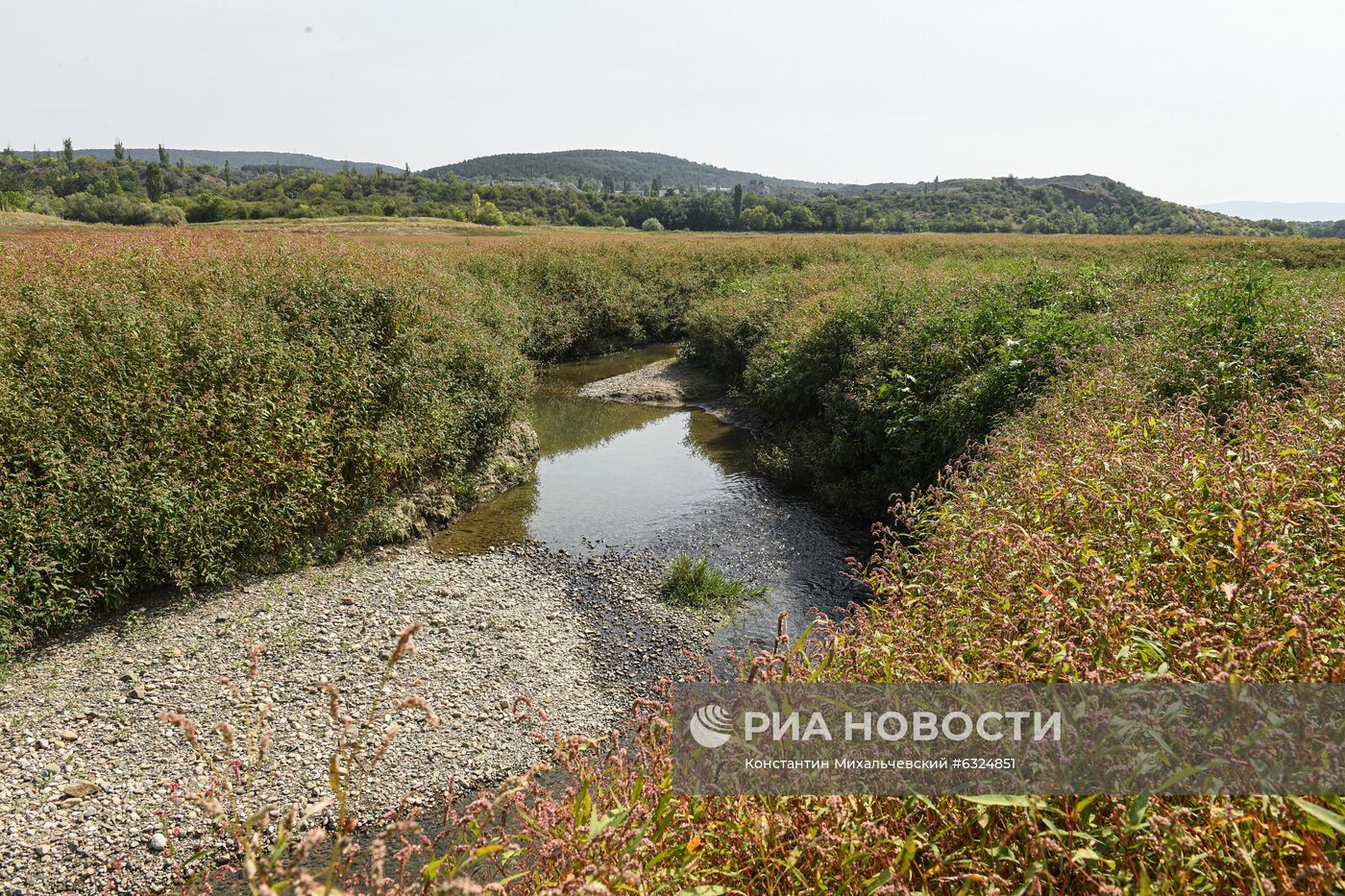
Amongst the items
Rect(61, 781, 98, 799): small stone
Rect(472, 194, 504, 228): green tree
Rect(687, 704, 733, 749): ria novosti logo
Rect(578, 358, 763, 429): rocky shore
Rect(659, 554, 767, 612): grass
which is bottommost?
Rect(61, 781, 98, 799): small stone

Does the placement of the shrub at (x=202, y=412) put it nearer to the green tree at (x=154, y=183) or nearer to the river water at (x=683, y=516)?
the river water at (x=683, y=516)

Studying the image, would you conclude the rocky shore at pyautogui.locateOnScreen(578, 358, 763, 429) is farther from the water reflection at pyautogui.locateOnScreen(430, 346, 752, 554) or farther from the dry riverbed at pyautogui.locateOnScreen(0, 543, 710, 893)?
the dry riverbed at pyautogui.locateOnScreen(0, 543, 710, 893)

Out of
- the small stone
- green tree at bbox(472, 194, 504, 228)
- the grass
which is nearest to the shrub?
the small stone

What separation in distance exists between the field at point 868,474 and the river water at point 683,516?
93 centimetres

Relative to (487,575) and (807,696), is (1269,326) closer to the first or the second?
(807,696)

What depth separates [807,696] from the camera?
4.05m

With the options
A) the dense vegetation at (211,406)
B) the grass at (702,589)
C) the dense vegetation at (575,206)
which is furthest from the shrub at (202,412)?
the dense vegetation at (575,206)

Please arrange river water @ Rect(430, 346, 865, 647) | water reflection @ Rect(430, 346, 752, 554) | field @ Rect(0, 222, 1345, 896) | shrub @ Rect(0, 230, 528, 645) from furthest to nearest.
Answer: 1. water reflection @ Rect(430, 346, 752, 554)
2. river water @ Rect(430, 346, 865, 647)
3. shrub @ Rect(0, 230, 528, 645)
4. field @ Rect(0, 222, 1345, 896)

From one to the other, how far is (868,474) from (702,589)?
179 inches

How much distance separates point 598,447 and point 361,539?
27.3ft

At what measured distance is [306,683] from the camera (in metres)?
8.49

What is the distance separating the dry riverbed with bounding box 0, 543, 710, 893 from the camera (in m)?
6.45

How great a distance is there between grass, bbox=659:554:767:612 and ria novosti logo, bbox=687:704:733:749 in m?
6.33

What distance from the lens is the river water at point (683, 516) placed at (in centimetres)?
1153
